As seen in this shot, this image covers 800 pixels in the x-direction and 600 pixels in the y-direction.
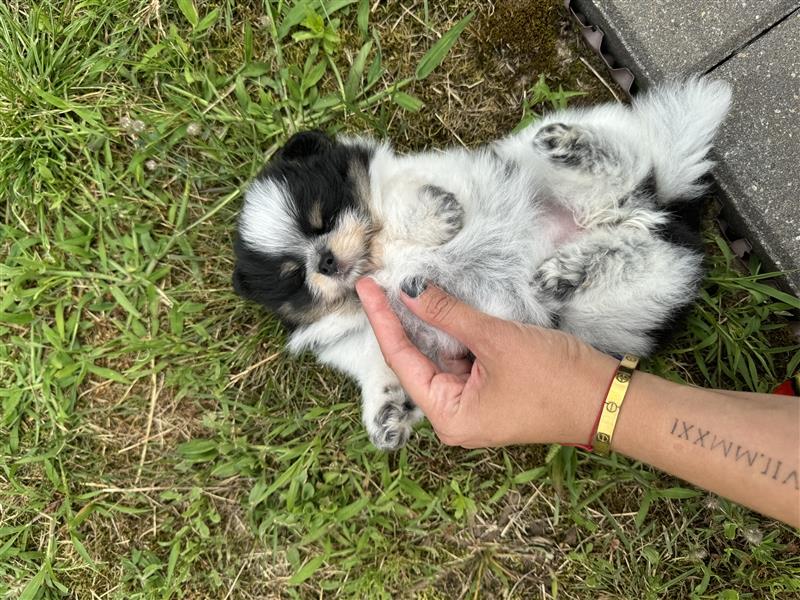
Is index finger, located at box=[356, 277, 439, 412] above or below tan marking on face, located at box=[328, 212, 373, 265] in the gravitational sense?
below

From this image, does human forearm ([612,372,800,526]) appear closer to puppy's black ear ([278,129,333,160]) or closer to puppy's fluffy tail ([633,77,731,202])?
puppy's fluffy tail ([633,77,731,202])

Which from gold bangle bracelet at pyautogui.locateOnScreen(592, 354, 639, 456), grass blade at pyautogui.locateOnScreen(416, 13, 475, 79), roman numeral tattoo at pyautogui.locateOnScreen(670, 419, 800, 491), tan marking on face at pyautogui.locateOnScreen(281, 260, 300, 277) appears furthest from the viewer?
grass blade at pyautogui.locateOnScreen(416, 13, 475, 79)

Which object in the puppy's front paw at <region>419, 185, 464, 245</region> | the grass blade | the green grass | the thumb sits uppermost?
the grass blade

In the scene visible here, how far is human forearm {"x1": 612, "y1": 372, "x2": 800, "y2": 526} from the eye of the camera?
159 centimetres

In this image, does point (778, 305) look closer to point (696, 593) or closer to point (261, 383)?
point (696, 593)

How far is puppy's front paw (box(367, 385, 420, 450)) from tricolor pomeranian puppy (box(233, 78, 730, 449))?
26 cm

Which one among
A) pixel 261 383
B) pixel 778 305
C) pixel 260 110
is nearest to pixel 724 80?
pixel 778 305

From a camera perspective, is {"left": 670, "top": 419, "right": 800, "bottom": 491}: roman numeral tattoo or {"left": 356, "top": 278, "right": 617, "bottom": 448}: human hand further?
{"left": 356, "top": 278, "right": 617, "bottom": 448}: human hand

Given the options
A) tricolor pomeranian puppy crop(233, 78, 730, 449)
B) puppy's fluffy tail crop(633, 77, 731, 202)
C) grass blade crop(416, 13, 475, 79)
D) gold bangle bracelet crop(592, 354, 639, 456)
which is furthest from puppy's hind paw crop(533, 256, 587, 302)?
grass blade crop(416, 13, 475, 79)

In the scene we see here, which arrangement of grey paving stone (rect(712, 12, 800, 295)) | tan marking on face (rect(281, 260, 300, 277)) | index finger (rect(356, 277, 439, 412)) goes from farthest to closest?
grey paving stone (rect(712, 12, 800, 295)) → tan marking on face (rect(281, 260, 300, 277)) → index finger (rect(356, 277, 439, 412))

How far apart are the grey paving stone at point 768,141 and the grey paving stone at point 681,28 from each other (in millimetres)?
58

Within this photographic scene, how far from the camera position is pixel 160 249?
2.73 m

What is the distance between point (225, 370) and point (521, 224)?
1536 mm

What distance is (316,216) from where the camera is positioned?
6.63ft
